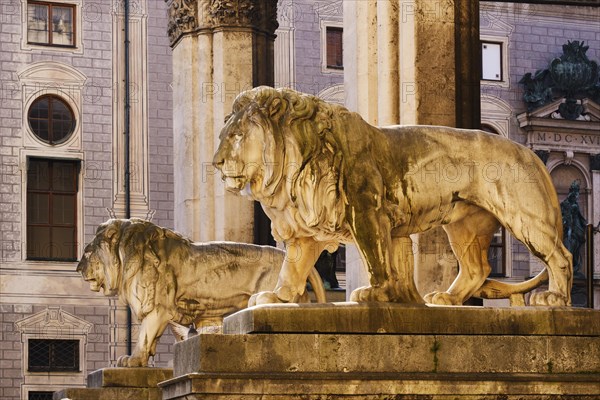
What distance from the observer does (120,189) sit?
4000 cm

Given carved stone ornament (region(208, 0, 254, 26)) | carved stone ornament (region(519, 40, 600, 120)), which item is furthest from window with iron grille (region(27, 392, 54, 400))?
carved stone ornament (region(208, 0, 254, 26))

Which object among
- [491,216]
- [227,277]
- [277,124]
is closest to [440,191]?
[491,216]

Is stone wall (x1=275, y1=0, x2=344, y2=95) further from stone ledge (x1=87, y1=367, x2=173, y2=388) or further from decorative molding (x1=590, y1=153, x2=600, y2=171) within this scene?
stone ledge (x1=87, y1=367, x2=173, y2=388)

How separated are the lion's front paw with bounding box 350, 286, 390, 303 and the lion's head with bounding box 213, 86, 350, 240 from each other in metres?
0.43

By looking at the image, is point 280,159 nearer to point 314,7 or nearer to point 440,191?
point 440,191

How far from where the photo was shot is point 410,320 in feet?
31.7

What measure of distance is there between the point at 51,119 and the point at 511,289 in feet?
98.2

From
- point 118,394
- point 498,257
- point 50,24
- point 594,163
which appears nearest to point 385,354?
point 118,394

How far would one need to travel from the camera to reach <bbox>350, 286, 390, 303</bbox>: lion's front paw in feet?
32.2

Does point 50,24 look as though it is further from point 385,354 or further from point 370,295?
point 385,354

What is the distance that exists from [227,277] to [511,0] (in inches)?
1130

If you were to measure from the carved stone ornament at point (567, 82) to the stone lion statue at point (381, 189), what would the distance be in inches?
1344

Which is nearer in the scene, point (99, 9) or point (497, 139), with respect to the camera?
point (497, 139)

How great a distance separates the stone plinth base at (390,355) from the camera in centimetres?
925
